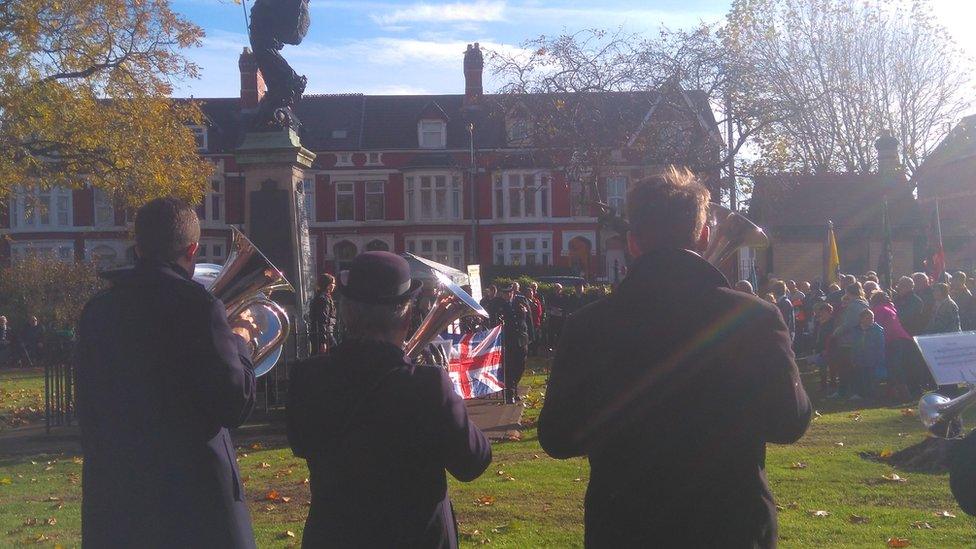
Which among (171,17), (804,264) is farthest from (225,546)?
(804,264)

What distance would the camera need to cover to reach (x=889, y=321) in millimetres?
14344

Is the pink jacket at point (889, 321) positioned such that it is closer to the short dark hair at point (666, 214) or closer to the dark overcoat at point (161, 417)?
the short dark hair at point (666, 214)

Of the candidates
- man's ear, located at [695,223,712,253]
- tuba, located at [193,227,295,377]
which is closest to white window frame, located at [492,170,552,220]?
tuba, located at [193,227,295,377]

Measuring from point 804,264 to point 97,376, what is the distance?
34991 mm

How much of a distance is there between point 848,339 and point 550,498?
25.9ft

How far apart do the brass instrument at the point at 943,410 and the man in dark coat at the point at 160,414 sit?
8.70ft

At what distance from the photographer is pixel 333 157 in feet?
167

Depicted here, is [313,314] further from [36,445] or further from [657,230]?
[657,230]

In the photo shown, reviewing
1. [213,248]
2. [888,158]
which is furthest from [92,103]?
[213,248]

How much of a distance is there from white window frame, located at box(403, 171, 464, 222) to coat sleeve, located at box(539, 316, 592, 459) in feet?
158

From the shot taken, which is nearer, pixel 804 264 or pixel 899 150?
pixel 804 264

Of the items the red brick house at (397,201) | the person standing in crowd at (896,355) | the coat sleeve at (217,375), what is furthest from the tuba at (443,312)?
the red brick house at (397,201)

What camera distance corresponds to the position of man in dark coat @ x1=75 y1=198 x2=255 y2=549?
10.9 feet

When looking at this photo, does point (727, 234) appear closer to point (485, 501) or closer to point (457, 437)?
point (485, 501)
